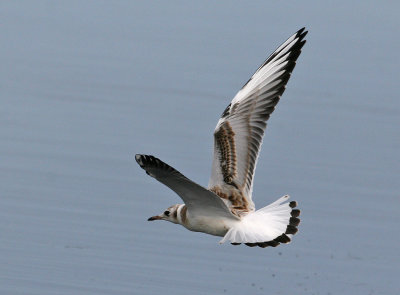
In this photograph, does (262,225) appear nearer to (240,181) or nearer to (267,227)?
(267,227)

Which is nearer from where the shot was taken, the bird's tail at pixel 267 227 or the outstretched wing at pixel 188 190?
the outstretched wing at pixel 188 190

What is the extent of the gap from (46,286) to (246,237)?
2.65 metres

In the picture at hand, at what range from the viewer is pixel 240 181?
1017cm

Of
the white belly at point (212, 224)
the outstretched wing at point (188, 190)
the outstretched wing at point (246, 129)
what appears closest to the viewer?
the outstretched wing at point (188, 190)

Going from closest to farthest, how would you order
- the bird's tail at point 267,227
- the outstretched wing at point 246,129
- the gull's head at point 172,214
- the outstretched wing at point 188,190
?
the outstretched wing at point 188,190 < the bird's tail at point 267,227 < the gull's head at point 172,214 < the outstretched wing at point 246,129

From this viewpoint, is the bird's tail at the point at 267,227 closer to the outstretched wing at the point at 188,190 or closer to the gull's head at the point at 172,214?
the outstretched wing at the point at 188,190

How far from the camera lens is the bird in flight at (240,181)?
9.06 meters

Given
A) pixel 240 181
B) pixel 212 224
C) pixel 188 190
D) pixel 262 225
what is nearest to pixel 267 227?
pixel 262 225

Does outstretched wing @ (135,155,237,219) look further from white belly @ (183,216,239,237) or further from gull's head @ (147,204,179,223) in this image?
gull's head @ (147,204,179,223)

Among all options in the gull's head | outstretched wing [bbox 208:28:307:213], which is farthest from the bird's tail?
the gull's head

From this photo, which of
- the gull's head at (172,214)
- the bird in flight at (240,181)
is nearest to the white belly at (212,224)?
the bird in flight at (240,181)

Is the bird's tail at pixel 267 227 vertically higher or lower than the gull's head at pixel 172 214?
lower

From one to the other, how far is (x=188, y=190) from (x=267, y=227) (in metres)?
0.73

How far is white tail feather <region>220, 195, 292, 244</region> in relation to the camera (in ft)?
29.9
